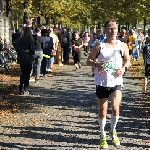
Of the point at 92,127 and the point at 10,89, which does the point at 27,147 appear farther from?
the point at 10,89

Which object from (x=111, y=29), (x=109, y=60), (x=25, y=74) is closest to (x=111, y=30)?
(x=111, y=29)

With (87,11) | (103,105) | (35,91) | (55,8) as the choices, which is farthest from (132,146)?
(87,11)

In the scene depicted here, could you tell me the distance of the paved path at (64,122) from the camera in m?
7.59

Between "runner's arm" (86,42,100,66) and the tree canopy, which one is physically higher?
the tree canopy

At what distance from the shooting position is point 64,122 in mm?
9336

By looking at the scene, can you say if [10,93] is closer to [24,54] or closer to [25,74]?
[25,74]

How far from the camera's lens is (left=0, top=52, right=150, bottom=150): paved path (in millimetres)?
7594

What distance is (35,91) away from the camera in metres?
13.7

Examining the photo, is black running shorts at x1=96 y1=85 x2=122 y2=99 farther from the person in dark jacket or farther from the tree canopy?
the tree canopy

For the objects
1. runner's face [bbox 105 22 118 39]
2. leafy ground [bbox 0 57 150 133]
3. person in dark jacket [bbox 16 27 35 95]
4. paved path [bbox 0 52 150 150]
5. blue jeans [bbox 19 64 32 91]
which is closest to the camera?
runner's face [bbox 105 22 118 39]

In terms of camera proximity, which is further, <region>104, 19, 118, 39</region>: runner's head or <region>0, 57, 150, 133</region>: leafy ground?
<region>0, 57, 150, 133</region>: leafy ground

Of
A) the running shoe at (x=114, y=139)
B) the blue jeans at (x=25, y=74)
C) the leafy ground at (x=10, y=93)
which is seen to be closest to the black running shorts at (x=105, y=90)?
the running shoe at (x=114, y=139)

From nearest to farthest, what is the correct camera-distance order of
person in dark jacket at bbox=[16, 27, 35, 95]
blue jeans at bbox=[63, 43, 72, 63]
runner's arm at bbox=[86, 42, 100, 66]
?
runner's arm at bbox=[86, 42, 100, 66] < person in dark jacket at bbox=[16, 27, 35, 95] < blue jeans at bbox=[63, 43, 72, 63]

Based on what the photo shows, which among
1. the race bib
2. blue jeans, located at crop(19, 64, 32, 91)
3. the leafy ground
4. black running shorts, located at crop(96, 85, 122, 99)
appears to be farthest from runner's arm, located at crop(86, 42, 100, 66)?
blue jeans, located at crop(19, 64, 32, 91)
